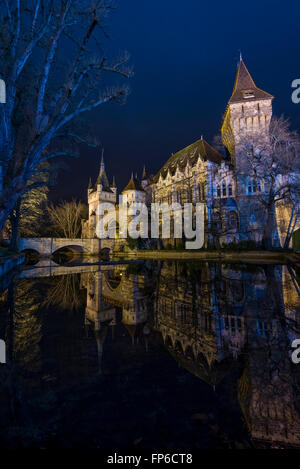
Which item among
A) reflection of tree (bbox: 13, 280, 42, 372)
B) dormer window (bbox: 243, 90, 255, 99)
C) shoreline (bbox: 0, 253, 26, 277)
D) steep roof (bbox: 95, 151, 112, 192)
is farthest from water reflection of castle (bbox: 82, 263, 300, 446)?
steep roof (bbox: 95, 151, 112, 192)

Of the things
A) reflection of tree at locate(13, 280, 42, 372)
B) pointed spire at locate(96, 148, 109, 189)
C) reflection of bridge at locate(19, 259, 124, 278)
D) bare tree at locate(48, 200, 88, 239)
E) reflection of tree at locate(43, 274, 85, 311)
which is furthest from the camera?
pointed spire at locate(96, 148, 109, 189)

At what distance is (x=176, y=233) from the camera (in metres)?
36.5

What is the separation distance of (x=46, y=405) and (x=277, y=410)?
1.79m

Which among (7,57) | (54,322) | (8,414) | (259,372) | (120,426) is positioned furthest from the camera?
(7,57)

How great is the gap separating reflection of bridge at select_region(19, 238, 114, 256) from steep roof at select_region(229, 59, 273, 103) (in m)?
32.0

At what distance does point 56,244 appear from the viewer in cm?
3488

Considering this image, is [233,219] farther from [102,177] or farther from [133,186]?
[102,177]

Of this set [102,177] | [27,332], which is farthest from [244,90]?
[102,177]

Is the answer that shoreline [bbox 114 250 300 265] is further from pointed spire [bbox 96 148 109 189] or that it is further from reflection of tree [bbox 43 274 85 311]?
pointed spire [bbox 96 148 109 189]

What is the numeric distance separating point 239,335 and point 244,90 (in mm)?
37502

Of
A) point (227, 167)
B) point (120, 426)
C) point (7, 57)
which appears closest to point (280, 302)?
point (120, 426)

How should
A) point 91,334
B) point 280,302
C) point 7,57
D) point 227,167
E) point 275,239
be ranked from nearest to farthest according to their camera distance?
point 91,334 → point 280,302 → point 7,57 → point 275,239 → point 227,167

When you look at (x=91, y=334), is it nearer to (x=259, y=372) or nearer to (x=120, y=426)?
(x=120, y=426)

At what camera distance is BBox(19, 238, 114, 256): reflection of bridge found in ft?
103
